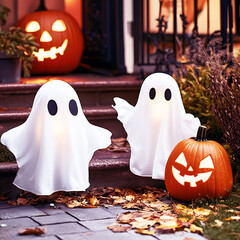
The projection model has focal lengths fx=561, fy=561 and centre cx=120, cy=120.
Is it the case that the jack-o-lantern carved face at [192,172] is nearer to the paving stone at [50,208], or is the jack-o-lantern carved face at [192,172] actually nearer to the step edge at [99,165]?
the step edge at [99,165]

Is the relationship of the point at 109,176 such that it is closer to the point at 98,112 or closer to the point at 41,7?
the point at 98,112

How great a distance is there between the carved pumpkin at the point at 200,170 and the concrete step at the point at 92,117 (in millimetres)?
1241

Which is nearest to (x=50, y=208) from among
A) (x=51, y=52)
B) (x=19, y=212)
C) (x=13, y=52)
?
(x=19, y=212)

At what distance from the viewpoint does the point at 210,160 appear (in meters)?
4.06

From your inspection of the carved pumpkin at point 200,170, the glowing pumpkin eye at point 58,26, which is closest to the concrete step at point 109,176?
the carved pumpkin at point 200,170

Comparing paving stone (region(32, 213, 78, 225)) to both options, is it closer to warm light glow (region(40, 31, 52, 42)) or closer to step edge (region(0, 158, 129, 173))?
step edge (region(0, 158, 129, 173))

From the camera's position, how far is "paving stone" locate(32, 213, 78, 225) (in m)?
3.67

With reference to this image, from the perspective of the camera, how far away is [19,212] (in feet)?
12.7

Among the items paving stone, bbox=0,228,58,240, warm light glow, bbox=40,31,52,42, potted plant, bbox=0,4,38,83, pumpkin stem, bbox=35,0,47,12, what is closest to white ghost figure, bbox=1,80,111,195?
paving stone, bbox=0,228,58,240

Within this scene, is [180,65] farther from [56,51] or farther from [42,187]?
[42,187]

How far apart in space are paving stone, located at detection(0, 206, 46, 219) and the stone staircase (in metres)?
0.33

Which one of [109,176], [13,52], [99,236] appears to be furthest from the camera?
[13,52]

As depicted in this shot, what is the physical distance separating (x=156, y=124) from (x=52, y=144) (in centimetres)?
88

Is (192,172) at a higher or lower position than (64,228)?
higher
